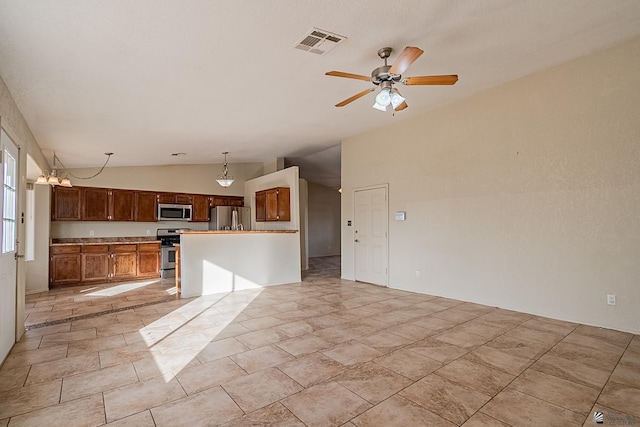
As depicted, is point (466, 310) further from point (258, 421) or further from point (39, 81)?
point (39, 81)

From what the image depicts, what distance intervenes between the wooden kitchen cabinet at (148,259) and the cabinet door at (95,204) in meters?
1.05

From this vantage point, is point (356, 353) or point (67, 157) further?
point (67, 157)

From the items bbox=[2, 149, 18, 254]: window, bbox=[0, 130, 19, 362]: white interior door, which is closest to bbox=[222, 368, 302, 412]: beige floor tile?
bbox=[0, 130, 19, 362]: white interior door

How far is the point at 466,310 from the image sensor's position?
4.43m

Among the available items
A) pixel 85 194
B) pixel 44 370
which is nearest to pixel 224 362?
pixel 44 370

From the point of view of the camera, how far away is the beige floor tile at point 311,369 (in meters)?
2.50

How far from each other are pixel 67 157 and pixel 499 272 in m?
7.63

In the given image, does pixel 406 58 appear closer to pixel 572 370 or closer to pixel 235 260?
pixel 572 370

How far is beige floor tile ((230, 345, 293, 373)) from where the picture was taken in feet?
8.98

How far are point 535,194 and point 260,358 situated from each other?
12.6 feet

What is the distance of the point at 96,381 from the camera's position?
8.22ft

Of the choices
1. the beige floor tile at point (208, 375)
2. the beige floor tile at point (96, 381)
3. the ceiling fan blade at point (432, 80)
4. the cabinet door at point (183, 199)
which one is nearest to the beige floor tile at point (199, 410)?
the beige floor tile at point (208, 375)

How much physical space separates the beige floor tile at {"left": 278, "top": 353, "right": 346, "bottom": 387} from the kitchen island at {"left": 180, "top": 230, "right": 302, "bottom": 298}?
3.26 meters

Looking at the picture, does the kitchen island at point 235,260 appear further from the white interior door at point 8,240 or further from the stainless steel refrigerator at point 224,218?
the white interior door at point 8,240
